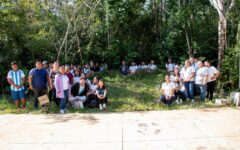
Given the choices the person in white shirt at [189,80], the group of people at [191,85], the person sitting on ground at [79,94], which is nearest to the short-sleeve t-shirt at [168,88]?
the group of people at [191,85]

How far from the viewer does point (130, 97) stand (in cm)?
1148

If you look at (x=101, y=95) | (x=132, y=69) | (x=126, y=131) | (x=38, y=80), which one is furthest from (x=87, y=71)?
(x=126, y=131)

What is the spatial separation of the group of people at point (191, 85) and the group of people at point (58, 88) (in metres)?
2.03

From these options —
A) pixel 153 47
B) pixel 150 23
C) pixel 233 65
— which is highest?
pixel 150 23

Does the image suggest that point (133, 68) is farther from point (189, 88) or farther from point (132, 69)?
point (189, 88)

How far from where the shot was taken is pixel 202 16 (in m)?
20.5

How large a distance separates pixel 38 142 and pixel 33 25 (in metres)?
12.2

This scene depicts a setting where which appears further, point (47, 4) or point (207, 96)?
point (47, 4)

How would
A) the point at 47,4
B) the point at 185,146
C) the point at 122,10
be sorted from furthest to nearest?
the point at 122,10 < the point at 47,4 < the point at 185,146

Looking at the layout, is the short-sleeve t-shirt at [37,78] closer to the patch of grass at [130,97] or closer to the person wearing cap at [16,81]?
the person wearing cap at [16,81]

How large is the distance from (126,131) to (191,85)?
13.9 ft

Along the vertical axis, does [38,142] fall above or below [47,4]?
below

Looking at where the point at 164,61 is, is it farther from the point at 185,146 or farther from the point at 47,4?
the point at 185,146

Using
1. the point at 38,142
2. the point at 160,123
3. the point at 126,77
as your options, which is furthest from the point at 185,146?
the point at 126,77
